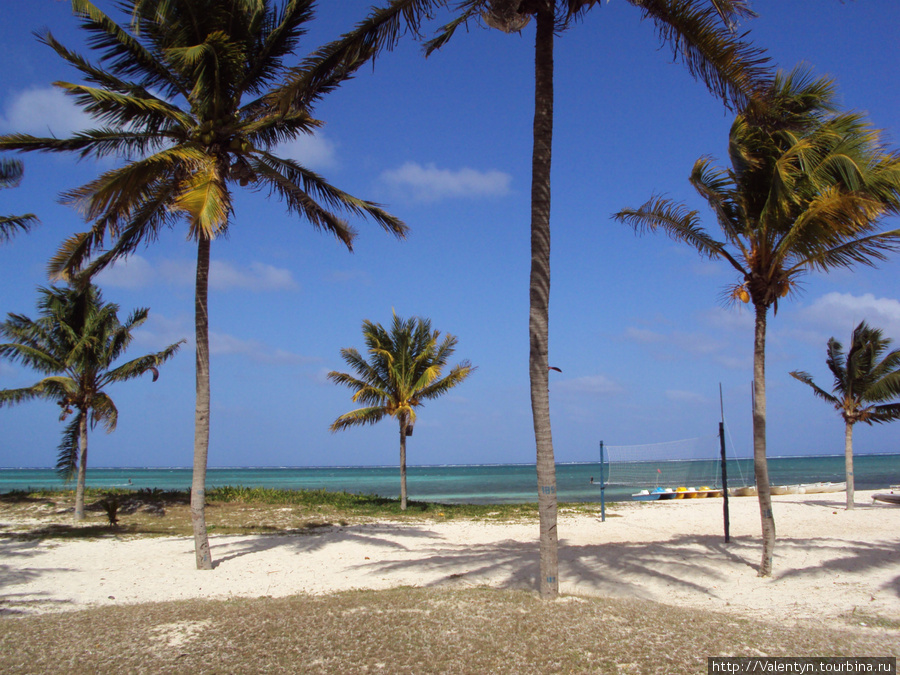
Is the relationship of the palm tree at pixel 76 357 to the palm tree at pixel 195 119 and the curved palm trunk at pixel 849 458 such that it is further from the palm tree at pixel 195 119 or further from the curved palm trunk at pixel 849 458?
the curved palm trunk at pixel 849 458

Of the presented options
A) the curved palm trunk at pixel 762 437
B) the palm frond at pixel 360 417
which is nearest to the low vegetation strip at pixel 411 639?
the curved palm trunk at pixel 762 437

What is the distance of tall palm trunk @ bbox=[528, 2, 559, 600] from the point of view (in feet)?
22.4

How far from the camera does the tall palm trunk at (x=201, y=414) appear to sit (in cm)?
998

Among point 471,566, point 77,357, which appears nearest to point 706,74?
point 471,566

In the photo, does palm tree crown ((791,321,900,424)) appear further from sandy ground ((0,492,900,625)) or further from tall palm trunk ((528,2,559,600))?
tall palm trunk ((528,2,559,600))

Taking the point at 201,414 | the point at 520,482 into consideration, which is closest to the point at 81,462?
the point at 201,414

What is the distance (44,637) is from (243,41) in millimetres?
8967

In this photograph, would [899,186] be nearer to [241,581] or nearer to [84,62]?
[241,581]

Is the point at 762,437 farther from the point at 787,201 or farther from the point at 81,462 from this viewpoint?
the point at 81,462

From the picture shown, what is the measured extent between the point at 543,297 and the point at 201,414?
254 inches

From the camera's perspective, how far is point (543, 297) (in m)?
7.02

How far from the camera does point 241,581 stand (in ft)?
30.3

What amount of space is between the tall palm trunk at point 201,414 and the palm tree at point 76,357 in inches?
272

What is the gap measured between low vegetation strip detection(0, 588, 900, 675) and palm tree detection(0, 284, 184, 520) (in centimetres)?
1085
